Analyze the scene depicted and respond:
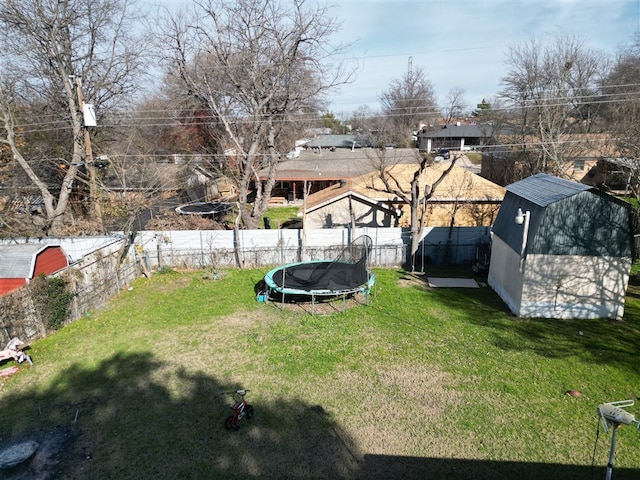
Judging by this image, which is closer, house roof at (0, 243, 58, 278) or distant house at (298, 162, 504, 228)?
house roof at (0, 243, 58, 278)

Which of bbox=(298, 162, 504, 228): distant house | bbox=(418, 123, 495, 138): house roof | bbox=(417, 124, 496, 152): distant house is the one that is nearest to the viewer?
bbox=(298, 162, 504, 228): distant house

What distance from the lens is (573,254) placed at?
37.1ft

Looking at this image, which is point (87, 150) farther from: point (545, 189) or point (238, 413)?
point (545, 189)

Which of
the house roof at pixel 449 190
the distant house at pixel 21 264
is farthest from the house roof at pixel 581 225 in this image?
the distant house at pixel 21 264

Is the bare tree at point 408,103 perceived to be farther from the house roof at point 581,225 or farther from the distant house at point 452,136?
the house roof at point 581,225

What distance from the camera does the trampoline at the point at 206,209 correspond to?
23.4 meters

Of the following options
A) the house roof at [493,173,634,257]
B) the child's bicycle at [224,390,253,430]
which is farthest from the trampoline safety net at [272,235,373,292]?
the child's bicycle at [224,390,253,430]

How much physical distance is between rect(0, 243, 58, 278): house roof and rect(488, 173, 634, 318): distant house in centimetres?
1564

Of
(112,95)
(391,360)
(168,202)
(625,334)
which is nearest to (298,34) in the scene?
(112,95)

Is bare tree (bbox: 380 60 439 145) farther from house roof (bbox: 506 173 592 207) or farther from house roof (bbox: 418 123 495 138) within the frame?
house roof (bbox: 506 173 592 207)

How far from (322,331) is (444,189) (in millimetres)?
12203

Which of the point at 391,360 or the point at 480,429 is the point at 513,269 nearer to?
the point at 391,360

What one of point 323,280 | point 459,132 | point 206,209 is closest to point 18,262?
point 323,280

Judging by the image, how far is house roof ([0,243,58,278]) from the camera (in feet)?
42.1
